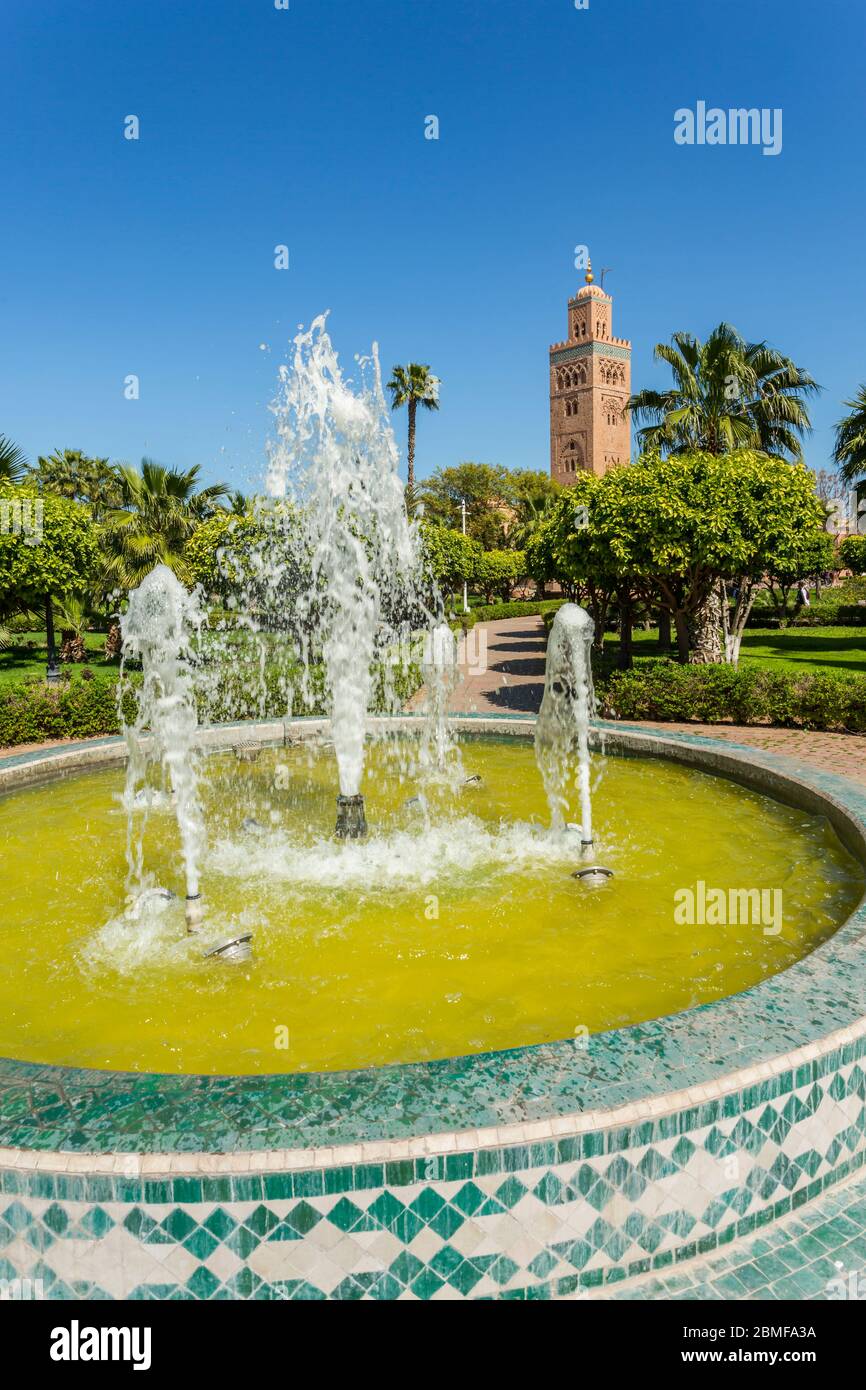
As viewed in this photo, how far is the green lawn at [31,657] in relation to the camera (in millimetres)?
22600

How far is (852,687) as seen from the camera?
37.0 ft

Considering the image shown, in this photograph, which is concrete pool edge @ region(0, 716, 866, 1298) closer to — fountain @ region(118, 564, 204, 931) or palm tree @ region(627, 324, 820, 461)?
fountain @ region(118, 564, 204, 931)

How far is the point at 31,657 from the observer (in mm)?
27578

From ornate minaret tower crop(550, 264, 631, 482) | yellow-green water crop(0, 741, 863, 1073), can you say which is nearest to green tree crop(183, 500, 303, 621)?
yellow-green water crop(0, 741, 863, 1073)

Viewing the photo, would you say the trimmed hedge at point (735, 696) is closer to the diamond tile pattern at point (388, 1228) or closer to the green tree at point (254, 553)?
the green tree at point (254, 553)

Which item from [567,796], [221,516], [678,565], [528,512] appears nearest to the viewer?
[567,796]

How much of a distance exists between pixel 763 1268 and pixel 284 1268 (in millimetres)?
1571

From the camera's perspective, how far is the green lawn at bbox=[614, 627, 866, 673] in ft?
68.8

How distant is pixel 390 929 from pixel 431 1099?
2.42 metres

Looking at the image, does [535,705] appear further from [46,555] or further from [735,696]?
[46,555]

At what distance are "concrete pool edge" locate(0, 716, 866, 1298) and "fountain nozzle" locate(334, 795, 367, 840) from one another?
13.0 ft

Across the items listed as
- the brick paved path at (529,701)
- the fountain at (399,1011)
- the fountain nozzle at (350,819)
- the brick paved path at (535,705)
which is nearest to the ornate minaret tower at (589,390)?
the brick paved path at (529,701)
